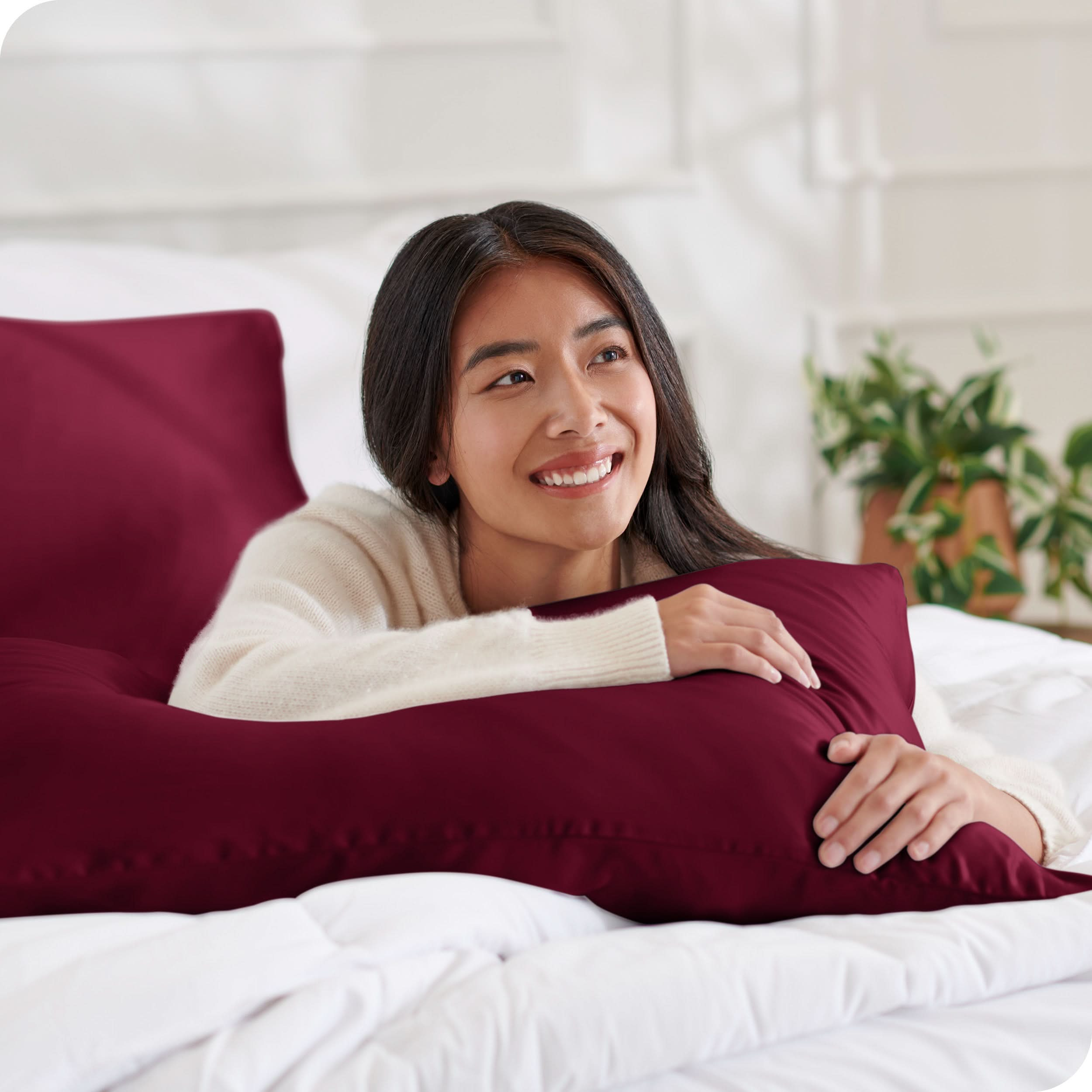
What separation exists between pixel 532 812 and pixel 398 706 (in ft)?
0.66

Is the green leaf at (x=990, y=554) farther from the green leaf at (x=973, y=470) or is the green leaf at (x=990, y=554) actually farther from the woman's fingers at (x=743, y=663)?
the woman's fingers at (x=743, y=663)

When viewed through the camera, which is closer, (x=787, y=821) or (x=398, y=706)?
(x=787, y=821)

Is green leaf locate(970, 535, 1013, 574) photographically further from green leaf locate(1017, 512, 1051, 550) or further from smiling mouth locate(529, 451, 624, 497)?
smiling mouth locate(529, 451, 624, 497)

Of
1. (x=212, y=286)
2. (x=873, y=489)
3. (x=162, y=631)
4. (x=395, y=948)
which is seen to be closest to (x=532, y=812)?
(x=395, y=948)

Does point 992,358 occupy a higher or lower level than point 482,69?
lower

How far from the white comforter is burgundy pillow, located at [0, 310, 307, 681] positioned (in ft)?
2.08

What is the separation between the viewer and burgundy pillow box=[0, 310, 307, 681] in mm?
1282

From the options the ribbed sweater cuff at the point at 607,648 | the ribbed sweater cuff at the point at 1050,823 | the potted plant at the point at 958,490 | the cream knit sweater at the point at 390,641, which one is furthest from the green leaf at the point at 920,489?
the ribbed sweater cuff at the point at 607,648

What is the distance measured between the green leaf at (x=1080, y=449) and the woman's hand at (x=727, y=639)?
156 centimetres

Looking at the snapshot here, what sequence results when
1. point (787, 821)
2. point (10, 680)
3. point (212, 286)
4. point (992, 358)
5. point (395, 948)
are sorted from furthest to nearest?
point (992, 358) → point (212, 286) → point (10, 680) → point (787, 821) → point (395, 948)

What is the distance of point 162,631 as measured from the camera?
4.26 ft

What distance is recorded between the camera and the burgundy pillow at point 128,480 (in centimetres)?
128

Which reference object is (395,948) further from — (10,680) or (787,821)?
(10,680)

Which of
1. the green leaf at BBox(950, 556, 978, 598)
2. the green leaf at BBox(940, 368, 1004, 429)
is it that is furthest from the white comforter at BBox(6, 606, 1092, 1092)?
the green leaf at BBox(940, 368, 1004, 429)
